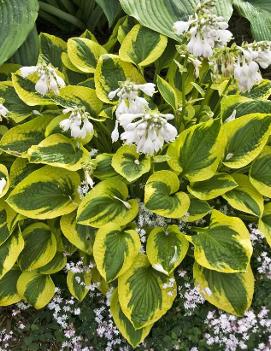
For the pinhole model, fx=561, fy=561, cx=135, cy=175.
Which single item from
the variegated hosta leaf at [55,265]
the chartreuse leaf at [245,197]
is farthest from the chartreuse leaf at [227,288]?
the variegated hosta leaf at [55,265]

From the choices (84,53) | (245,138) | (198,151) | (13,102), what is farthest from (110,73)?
(245,138)

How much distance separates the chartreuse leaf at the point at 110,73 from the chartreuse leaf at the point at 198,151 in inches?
16.3

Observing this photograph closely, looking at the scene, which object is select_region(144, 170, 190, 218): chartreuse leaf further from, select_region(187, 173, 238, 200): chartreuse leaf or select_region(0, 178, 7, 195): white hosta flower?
select_region(0, 178, 7, 195): white hosta flower

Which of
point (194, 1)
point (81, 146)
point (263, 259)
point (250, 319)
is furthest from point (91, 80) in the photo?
point (250, 319)

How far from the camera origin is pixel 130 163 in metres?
2.31

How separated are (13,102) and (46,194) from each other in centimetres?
56

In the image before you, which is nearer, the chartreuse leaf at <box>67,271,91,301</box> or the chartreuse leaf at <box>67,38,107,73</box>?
the chartreuse leaf at <box>67,271,91,301</box>

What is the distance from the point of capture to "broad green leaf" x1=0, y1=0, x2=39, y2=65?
2.66 meters

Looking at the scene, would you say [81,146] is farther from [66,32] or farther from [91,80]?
[66,32]

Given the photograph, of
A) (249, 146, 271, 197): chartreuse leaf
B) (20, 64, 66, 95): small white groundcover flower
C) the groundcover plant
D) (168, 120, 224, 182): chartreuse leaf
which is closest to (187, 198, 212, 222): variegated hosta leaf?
the groundcover plant

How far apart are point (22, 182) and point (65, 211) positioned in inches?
8.6

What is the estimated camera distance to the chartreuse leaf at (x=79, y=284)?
2326 millimetres

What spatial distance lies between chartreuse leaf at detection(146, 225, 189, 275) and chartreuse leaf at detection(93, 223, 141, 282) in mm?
72

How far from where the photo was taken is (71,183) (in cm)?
242
